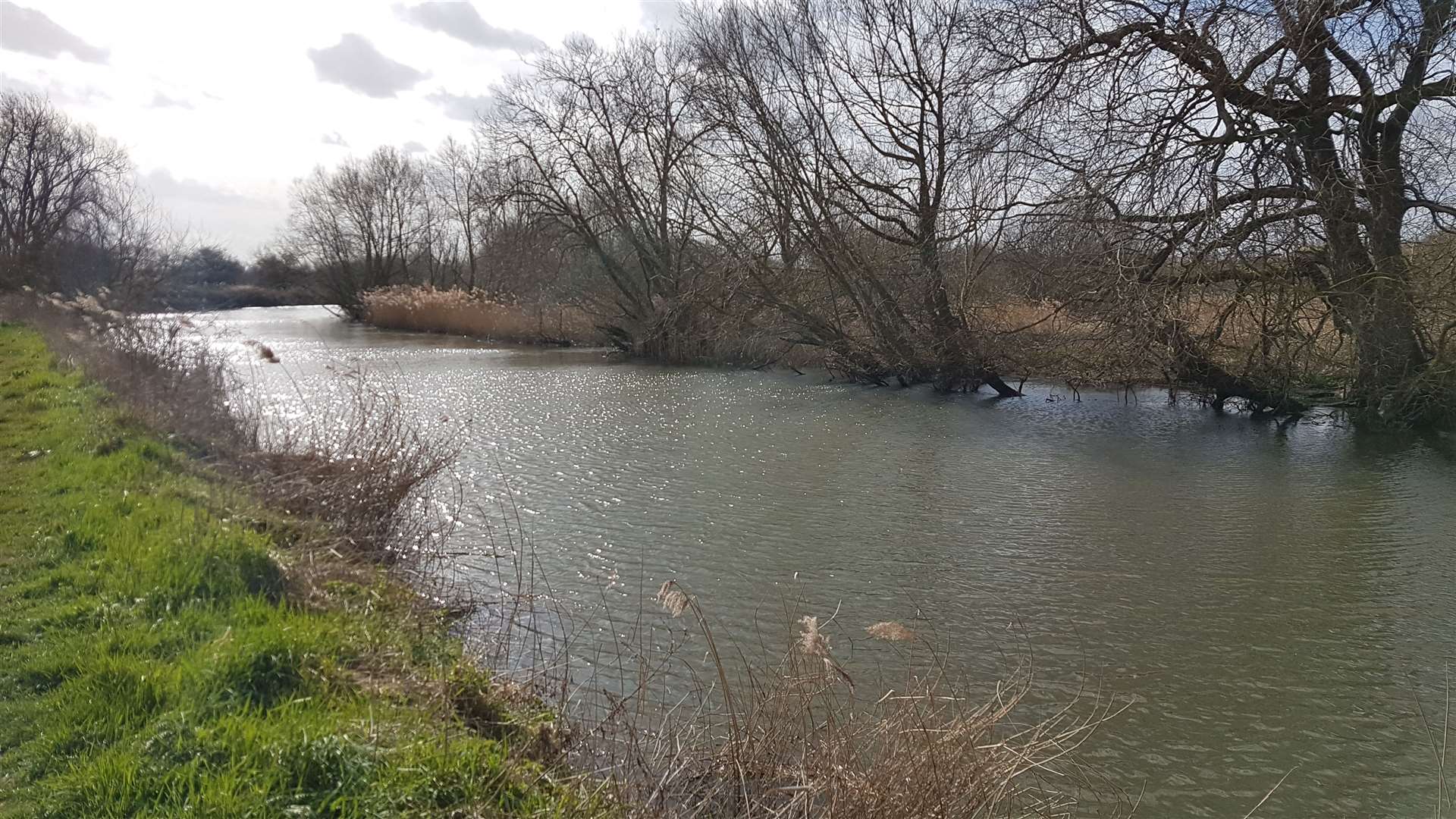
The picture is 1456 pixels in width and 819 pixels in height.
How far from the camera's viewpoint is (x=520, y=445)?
428 inches

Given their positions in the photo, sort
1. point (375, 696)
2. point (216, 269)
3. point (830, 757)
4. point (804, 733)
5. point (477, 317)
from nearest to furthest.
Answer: point (830, 757)
point (804, 733)
point (375, 696)
point (477, 317)
point (216, 269)

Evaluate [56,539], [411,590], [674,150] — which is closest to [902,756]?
[411,590]

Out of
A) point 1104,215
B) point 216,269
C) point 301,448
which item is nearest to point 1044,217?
point 1104,215

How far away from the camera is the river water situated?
13.5ft

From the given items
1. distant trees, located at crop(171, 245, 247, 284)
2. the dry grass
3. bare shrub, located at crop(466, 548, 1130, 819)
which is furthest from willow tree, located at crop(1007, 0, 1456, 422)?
distant trees, located at crop(171, 245, 247, 284)

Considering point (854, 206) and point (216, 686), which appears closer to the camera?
point (216, 686)

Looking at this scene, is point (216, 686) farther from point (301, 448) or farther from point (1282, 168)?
point (1282, 168)

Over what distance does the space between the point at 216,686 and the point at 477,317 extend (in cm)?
3009

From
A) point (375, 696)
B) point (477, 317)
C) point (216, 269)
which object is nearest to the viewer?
point (375, 696)

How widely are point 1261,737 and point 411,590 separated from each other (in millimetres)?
4399

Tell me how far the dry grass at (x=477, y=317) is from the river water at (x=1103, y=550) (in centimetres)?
1539

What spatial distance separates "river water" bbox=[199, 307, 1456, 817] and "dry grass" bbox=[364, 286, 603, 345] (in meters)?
15.4

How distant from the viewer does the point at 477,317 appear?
32219 mm

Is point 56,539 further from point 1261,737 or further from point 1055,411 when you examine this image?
point 1055,411
